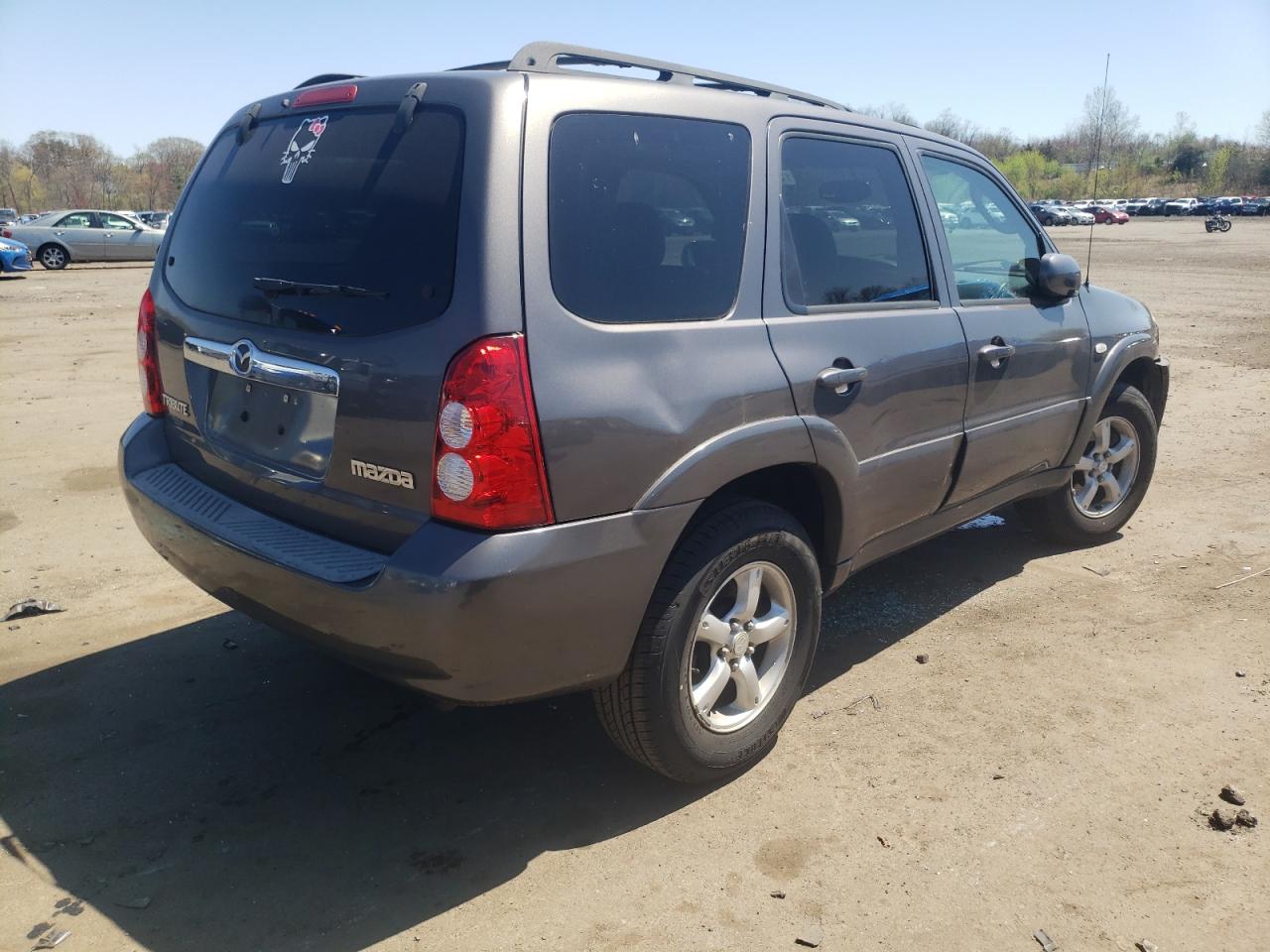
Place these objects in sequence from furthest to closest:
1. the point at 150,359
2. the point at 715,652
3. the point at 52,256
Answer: the point at 52,256 → the point at 150,359 → the point at 715,652

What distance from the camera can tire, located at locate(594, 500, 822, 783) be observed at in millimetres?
2684

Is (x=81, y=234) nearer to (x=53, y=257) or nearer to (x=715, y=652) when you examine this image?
(x=53, y=257)

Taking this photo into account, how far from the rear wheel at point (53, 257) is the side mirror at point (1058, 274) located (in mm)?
27879

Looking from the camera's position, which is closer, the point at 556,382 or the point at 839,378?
the point at 556,382

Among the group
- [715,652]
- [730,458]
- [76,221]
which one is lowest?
[715,652]

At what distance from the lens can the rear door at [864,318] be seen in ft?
10.0

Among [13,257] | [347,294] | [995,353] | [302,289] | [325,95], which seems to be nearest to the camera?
[347,294]

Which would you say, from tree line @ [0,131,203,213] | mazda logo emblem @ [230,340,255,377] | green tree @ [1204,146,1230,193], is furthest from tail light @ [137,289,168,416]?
green tree @ [1204,146,1230,193]

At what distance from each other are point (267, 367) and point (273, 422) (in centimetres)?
16

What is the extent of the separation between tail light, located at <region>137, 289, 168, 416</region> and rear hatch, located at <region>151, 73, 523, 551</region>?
0.82 ft

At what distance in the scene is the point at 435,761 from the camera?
314cm

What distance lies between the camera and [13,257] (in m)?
21.8

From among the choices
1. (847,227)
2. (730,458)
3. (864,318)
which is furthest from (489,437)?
(847,227)

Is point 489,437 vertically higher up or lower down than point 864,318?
lower down
